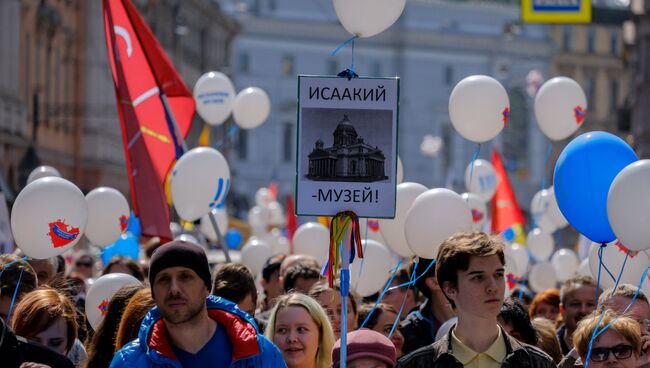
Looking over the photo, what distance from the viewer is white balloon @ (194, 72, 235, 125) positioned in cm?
1380

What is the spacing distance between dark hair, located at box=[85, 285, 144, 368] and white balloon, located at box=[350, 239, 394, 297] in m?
2.72

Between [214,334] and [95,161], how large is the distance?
34.4 metres

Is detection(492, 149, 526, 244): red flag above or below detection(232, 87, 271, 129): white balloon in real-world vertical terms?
below

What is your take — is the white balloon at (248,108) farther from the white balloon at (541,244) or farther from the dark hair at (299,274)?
the dark hair at (299,274)

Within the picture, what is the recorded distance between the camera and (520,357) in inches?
203

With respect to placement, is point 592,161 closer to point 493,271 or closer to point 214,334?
point 493,271

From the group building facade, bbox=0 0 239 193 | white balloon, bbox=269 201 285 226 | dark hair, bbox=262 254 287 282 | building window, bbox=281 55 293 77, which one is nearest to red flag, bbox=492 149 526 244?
dark hair, bbox=262 254 287 282

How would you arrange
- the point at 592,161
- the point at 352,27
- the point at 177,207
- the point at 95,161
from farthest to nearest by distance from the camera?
the point at 95,161
the point at 177,207
the point at 352,27
the point at 592,161

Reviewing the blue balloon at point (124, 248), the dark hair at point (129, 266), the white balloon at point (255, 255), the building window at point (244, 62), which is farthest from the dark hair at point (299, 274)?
the building window at point (244, 62)

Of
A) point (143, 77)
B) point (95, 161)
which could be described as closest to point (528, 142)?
point (95, 161)

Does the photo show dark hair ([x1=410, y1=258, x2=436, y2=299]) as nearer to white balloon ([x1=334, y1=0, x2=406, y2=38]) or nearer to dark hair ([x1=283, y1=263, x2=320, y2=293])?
dark hair ([x1=283, y1=263, x2=320, y2=293])

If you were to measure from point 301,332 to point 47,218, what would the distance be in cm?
253

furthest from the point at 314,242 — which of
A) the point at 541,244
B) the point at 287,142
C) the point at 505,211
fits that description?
the point at 287,142

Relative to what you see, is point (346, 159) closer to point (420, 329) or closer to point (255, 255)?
point (420, 329)
